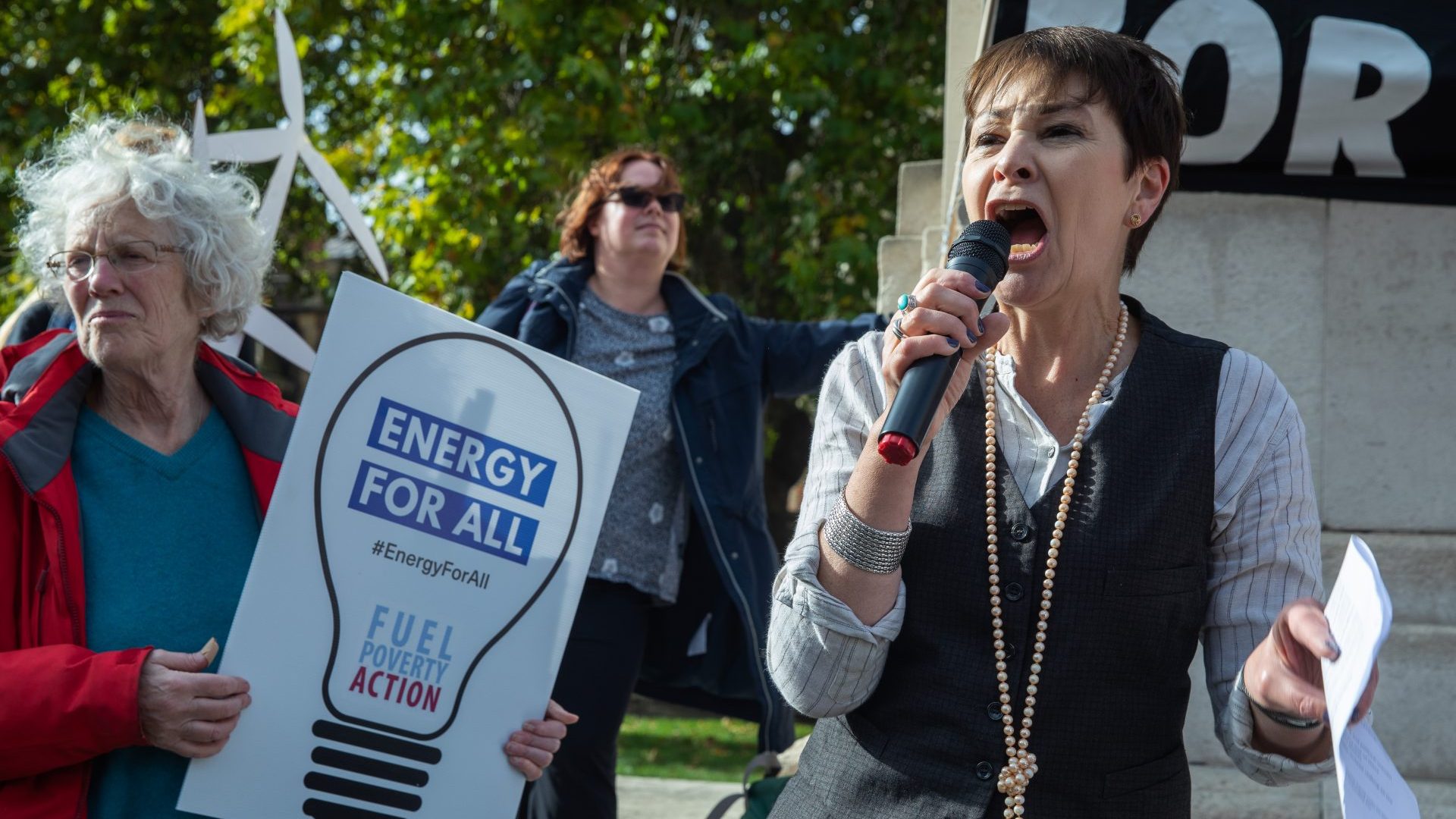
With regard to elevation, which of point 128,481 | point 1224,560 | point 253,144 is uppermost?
point 253,144

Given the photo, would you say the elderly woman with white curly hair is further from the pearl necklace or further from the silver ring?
the silver ring

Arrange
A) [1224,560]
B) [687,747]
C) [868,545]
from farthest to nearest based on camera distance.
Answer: [687,747]
[1224,560]
[868,545]

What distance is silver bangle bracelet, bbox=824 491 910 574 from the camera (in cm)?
169

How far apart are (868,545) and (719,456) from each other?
2.57 m

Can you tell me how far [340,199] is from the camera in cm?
550

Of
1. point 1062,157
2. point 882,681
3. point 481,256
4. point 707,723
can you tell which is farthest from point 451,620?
point 707,723

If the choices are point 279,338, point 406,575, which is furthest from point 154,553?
point 279,338

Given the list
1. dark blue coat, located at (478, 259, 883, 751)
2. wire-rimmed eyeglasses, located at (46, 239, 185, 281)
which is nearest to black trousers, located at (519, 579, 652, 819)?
dark blue coat, located at (478, 259, 883, 751)

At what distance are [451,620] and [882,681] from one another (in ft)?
2.62

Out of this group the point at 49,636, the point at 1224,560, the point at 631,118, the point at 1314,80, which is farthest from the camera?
the point at 631,118

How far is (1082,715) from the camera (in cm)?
174

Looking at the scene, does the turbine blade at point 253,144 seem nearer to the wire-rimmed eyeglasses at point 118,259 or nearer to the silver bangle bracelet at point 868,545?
the wire-rimmed eyeglasses at point 118,259

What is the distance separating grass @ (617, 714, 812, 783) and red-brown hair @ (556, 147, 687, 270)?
3.48 meters

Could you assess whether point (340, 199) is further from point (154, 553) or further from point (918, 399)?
point (918, 399)
